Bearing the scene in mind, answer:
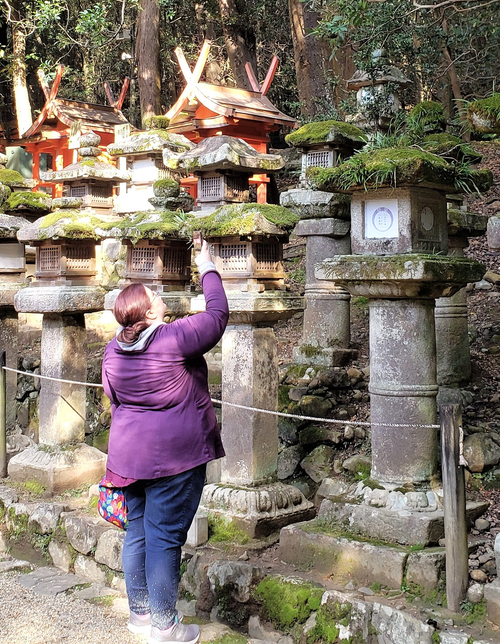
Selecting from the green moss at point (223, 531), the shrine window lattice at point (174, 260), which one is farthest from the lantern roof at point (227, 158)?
the green moss at point (223, 531)

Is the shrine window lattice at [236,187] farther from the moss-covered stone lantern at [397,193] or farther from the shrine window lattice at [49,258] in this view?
the shrine window lattice at [49,258]

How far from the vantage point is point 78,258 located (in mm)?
6469

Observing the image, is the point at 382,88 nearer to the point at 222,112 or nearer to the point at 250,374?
the point at 250,374

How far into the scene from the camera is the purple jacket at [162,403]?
326 centimetres

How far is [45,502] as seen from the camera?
5.84 m

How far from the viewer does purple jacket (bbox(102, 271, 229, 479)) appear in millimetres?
3262

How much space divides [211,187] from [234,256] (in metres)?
0.91

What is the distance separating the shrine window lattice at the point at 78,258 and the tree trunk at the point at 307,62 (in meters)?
10.0

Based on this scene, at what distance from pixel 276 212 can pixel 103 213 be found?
11.7 feet

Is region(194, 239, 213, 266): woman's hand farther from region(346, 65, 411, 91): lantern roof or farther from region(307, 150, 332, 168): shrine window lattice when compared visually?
region(346, 65, 411, 91): lantern roof

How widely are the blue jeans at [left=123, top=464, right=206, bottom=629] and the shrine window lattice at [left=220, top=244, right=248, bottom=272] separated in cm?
208

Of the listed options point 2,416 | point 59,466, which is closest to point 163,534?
point 59,466

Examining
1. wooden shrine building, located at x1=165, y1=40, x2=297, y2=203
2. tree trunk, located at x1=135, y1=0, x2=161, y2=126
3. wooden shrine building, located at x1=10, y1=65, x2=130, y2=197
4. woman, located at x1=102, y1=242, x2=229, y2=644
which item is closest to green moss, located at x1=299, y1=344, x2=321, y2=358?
woman, located at x1=102, y1=242, x2=229, y2=644

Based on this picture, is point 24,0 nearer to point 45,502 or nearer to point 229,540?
point 45,502
